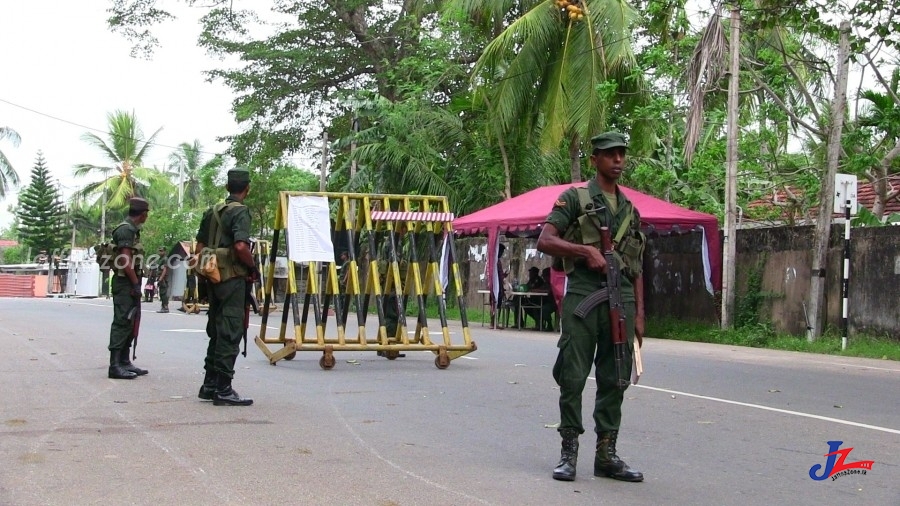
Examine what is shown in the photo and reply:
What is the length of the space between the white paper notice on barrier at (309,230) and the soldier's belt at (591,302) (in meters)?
6.38

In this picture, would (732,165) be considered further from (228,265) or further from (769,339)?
(228,265)

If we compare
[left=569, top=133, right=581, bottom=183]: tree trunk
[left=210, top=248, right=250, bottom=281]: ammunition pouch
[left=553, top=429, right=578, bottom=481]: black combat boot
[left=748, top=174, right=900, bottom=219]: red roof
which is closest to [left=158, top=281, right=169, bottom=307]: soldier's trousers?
[left=569, top=133, right=581, bottom=183]: tree trunk

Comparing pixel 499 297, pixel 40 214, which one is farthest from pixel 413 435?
pixel 40 214

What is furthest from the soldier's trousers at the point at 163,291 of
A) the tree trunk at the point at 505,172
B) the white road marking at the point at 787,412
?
the white road marking at the point at 787,412

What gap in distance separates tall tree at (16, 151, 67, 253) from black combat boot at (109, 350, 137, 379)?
209ft

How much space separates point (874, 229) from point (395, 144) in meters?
14.8

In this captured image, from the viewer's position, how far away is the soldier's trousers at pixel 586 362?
18.8ft

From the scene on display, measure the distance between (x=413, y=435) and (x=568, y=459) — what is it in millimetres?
1732

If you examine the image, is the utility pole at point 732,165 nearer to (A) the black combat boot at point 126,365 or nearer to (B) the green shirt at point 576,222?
(A) the black combat boot at point 126,365

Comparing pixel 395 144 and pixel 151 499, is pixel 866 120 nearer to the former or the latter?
pixel 395 144

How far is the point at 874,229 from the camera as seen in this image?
16734 mm

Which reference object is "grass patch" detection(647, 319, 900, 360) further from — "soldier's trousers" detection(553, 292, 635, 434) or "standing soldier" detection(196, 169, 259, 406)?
"soldier's trousers" detection(553, 292, 635, 434)

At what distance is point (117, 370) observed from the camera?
10.5 meters

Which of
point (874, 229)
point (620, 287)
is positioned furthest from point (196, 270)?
point (874, 229)
